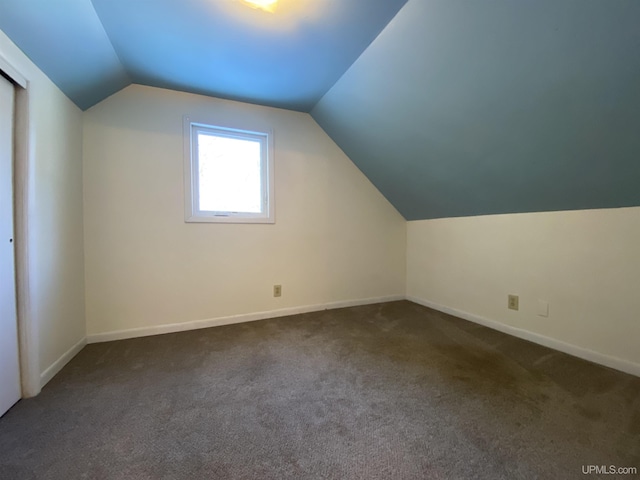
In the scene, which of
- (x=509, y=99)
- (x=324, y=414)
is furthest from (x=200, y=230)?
(x=509, y=99)

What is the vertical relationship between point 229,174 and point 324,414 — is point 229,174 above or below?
above

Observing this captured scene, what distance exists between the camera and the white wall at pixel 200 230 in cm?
221

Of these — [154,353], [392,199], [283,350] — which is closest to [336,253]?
[392,199]

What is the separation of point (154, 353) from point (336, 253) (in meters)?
1.95

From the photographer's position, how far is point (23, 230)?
1436 millimetres

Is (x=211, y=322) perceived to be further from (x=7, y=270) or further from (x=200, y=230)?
(x=7, y=270)

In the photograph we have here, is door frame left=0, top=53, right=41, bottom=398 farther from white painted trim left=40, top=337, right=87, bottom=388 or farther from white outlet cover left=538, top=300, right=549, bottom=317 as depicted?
white outlet cover left=538, top=300, right=549, bottom=317

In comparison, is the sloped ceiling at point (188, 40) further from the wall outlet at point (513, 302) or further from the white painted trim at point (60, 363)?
the wall outlet at point (513, 302)

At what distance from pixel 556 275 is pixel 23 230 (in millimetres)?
3511

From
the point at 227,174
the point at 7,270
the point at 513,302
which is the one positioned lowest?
the point at 513,302

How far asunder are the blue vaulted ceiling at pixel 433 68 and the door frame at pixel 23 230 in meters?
0.33

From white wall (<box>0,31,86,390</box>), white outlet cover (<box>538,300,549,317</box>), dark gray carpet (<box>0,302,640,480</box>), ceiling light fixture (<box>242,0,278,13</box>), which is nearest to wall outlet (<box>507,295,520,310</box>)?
white outlet cover (<box>538,300,549,317</box>)

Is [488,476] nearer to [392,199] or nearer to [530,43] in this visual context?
[530,43]

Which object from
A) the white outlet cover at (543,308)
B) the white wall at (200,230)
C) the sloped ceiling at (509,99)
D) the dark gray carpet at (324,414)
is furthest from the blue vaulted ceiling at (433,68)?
the dark gray carpet at (324,414)
